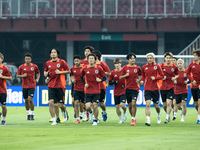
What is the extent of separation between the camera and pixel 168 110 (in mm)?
16203

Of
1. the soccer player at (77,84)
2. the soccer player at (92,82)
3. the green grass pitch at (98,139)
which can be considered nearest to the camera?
the green grass pitch at (98,139)

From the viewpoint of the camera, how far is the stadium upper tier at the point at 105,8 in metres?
37.0

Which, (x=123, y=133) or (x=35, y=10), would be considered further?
(x=35, y=10)

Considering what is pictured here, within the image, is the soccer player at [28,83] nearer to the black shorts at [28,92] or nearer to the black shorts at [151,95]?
the black shorts at [28,92]

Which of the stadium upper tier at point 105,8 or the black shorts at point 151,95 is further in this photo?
the stadium upper tier at point 105,8

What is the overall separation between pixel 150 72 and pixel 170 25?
23.0 metres

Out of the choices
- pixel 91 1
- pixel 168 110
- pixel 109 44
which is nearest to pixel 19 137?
pixel 168 110

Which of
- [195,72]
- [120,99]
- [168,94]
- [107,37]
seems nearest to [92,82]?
[120,99]

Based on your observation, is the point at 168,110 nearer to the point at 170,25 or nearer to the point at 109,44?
the point at 170,25

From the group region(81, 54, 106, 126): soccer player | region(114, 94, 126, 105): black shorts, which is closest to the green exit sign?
region(114, 94, 126, 105): black shorts

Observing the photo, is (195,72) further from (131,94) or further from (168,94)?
(131,94)

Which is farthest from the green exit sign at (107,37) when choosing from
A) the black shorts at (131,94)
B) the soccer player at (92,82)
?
the soccer player at (92,82)

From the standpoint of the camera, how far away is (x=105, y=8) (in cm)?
3722

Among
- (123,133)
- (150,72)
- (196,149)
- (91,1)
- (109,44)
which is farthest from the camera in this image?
(109,44)
